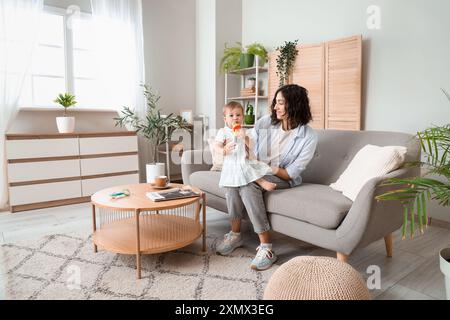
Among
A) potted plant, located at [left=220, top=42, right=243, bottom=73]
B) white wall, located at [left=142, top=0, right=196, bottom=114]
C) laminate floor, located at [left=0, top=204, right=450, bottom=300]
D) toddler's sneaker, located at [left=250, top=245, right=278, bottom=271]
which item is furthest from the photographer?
white wall, located at [left=142, top=0, right=196, bottom=114]

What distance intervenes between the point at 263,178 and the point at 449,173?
1.03 m

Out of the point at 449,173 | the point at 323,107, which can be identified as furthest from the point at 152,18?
the point at 449,173

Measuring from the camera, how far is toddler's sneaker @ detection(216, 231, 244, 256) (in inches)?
85.4

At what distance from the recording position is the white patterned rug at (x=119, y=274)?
1666mm

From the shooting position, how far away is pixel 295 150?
7.43 ft

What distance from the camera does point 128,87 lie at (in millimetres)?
4062

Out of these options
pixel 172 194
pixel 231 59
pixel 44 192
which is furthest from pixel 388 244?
pixel 44 192

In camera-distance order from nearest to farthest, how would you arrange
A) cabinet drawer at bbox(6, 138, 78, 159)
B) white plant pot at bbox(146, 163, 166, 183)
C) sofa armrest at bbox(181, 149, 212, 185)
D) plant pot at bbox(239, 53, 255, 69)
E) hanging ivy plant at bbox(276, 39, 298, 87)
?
sofa armrest at bbox(181, 149, 212, 185), cabinet drawer at bbox(6, 138, 78, 159), hanging ivy plant at bbox(276, 39, 298, 87), white plant pot at bbox(146, 163, 166, 183), plant pot at bbox(239, 53, 255, 69)

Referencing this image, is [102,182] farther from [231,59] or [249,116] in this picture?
[231,59]

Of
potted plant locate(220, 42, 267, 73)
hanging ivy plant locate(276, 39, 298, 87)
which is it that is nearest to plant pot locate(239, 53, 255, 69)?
potted plant locate(220, 42, 267, 73)

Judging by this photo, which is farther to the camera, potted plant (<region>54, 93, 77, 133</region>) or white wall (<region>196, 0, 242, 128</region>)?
white wall (<region>196, 0, 242, 128</region>)

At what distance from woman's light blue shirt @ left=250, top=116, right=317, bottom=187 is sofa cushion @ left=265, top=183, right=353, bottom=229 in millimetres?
135

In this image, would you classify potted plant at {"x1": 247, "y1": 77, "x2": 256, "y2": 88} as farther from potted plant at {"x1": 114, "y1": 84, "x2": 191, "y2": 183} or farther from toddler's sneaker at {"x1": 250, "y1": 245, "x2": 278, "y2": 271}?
toddler's sneaker at {"x1": 250, "y1": 245, "x2": 278, "y2": 271}
